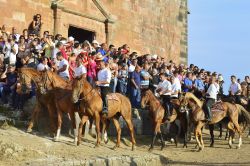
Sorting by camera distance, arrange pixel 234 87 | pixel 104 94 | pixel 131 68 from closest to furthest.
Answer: pixel 104 94 → pixel 131 68 → pixel 234 87

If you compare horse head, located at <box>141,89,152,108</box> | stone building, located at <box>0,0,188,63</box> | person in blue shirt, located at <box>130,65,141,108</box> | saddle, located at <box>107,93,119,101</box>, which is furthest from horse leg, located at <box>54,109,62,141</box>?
stone building, located at <box>0,0,188,63</box>

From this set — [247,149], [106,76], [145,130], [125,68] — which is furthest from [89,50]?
[247,149]

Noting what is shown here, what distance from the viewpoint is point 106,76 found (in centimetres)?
1459

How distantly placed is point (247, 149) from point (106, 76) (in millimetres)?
6818

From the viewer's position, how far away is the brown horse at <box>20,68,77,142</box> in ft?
45.3

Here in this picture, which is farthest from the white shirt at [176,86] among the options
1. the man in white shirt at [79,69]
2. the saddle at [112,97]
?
the man in white shirt at [79,69]

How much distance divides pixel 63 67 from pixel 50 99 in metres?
1.14

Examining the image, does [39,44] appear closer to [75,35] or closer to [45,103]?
[45,103]

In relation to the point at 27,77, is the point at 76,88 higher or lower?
lower

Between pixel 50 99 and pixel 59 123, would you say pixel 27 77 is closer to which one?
pixel 50 99

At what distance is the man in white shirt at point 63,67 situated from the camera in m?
14.7

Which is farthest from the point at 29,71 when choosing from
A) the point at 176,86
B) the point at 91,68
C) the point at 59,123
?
the point at 176,86

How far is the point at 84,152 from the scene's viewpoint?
1324 cm

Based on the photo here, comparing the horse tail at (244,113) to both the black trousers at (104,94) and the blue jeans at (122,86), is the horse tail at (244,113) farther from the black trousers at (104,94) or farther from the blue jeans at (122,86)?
the black trousers at (104,94)
